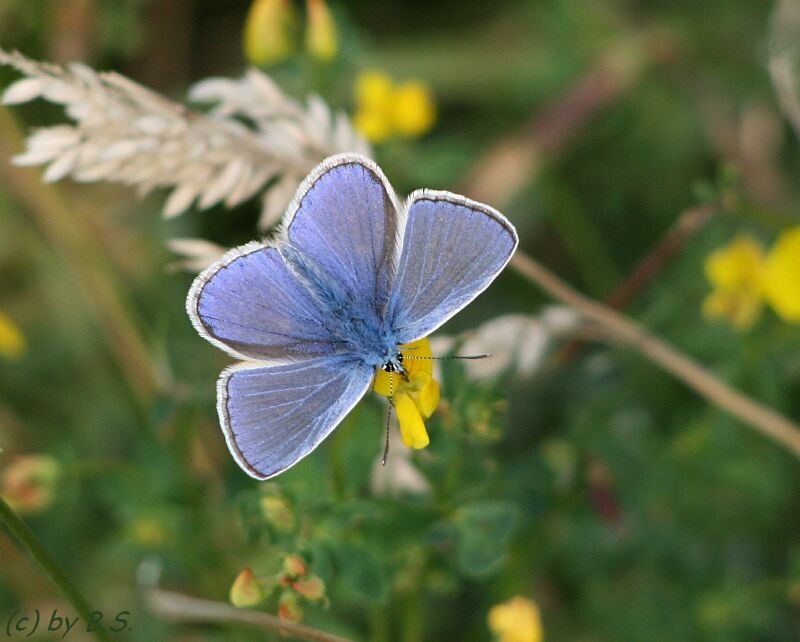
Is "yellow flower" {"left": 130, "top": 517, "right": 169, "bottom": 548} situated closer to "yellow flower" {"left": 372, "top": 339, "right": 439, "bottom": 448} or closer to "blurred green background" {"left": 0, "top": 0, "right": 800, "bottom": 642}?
"blurred green background" {"left": 0, "top": 0, "right": 800, "bottom": 642}

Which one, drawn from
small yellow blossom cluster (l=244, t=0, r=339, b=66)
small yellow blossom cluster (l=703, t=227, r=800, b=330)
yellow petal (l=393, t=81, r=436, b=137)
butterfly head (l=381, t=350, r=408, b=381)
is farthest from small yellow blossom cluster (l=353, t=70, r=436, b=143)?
butterfly head (l=381, t=350, r=408, b=381)

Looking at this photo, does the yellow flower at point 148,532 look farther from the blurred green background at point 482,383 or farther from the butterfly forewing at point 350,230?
the butterfly forewing at point 350,230

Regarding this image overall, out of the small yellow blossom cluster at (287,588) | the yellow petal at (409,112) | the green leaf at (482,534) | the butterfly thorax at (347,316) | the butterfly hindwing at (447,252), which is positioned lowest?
the green leaf at (482,534)

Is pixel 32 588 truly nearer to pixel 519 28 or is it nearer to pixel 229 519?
pixel 229 519

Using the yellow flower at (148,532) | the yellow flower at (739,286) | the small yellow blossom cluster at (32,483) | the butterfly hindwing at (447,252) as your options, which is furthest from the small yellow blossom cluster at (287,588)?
the yellow flower at (739,286)

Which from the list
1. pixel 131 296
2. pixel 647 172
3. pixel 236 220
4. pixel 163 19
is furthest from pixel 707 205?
pixel 163 19

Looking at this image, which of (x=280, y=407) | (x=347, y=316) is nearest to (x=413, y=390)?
(x=347, y=316)
